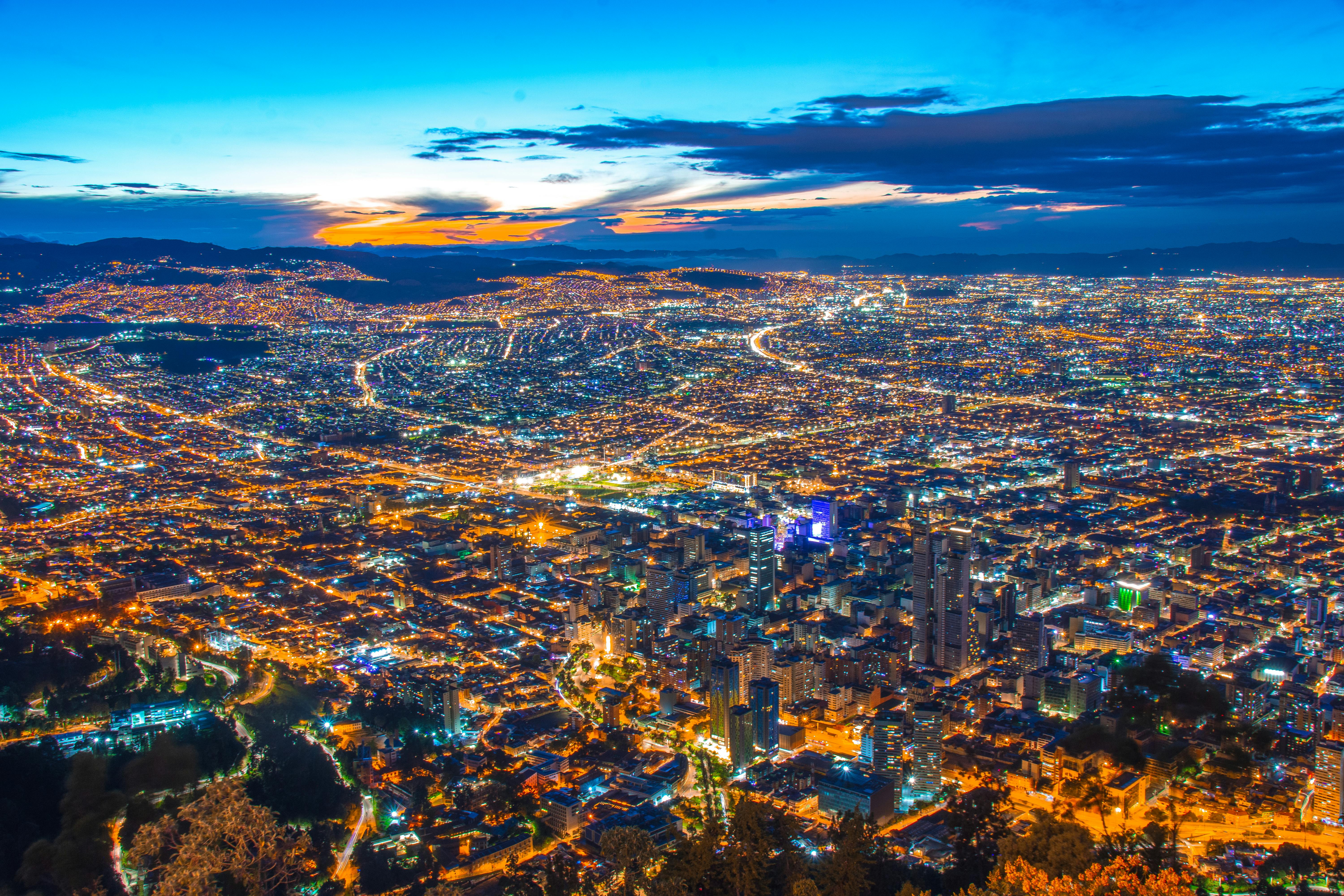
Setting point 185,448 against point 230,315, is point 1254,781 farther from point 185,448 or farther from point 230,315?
point 230,315

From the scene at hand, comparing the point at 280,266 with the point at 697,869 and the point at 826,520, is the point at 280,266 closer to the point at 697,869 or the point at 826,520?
the point at 826,520

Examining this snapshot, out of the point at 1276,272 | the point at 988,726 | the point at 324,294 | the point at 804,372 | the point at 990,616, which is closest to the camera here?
the point at 988,726

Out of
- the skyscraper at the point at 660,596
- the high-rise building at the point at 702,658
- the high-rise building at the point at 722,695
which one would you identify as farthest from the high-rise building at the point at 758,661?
the skyscraper at the point at 660,596

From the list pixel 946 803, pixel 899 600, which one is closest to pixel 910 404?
pixel 899 600

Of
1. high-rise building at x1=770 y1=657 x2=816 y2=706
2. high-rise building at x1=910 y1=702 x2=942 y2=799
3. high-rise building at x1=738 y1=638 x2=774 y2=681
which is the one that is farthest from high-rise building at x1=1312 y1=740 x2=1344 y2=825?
high-rise building at x1=738 y1=638 x2=774 y2=681

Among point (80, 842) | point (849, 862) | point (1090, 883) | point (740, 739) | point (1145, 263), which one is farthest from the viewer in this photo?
point (1145, 263)

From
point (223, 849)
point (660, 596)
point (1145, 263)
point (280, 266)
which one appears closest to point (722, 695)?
point (660, 596)

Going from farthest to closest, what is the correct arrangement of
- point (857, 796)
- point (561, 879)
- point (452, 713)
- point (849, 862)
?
point (452, 713) → point (857, 796) → point (561, 879) → point (849, 862)
